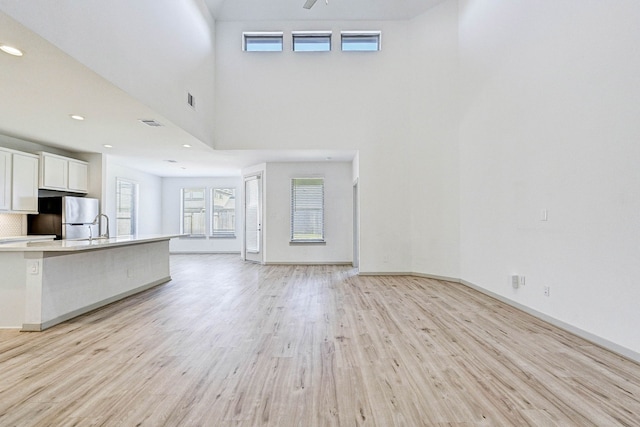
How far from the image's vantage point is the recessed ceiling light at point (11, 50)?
8.97ft

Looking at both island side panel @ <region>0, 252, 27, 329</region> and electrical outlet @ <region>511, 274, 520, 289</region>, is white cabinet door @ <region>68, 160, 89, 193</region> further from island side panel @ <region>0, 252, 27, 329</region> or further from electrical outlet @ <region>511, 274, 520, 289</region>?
electrical outlet @ <region>511, 274, 520, 289</region>

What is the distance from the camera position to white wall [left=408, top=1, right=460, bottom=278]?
6.21 m

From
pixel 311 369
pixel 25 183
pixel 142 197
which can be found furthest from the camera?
pixel 142 197

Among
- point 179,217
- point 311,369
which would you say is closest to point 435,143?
point 311,369

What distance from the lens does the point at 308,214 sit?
8.45m

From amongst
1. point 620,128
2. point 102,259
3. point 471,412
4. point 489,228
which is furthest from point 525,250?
point 102,259

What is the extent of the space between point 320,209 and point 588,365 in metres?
6.30

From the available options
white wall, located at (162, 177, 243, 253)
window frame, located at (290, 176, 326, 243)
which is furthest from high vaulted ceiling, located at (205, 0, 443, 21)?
white wall, located at (162, 177, 243, 253)

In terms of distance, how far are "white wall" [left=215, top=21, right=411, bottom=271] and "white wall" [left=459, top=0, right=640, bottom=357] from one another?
1.59 m

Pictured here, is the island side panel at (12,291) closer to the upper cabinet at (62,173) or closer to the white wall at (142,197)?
the upper cabinet at (62,173)

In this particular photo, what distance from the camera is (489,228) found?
200 inches

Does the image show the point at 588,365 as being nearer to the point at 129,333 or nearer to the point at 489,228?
the point at 489,228

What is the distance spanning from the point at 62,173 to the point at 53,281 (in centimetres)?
366

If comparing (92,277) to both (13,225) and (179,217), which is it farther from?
(179,217)
